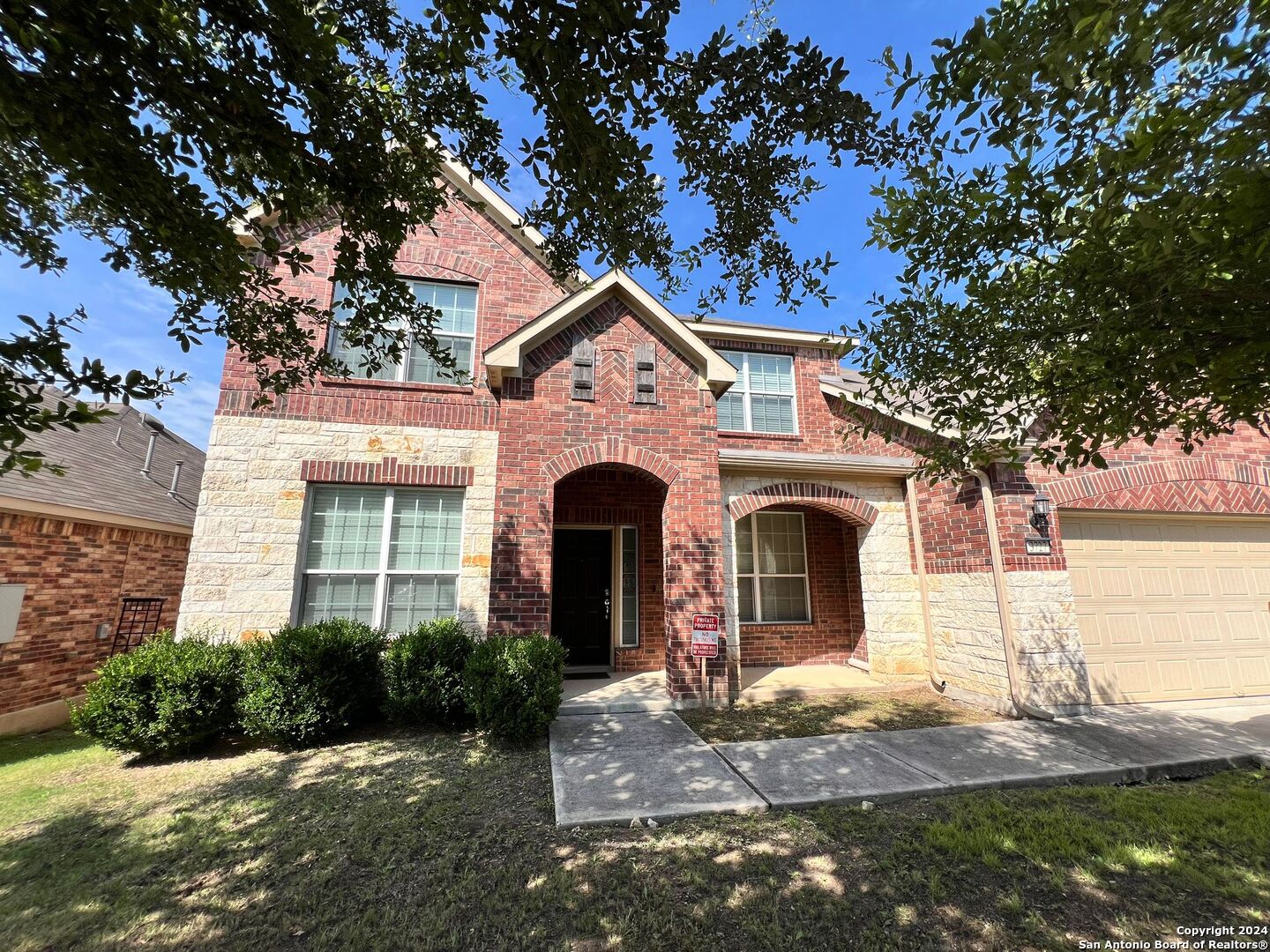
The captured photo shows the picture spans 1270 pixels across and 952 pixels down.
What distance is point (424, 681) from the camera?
617 cm

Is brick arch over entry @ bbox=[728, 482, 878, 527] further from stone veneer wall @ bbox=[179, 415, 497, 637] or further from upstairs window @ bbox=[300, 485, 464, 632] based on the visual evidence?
upstairs window @ bbox=[300, 485, 464, 632]

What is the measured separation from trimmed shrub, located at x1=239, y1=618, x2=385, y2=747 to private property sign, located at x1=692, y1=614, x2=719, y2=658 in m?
4.09

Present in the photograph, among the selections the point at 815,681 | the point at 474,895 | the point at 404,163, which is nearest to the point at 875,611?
the point at 815,681

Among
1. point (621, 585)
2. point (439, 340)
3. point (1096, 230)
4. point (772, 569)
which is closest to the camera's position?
point (1096, 230)

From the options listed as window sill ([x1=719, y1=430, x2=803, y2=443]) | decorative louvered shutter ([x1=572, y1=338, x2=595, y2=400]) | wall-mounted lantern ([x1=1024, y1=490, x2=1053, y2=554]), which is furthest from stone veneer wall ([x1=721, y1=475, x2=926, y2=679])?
decorative louvered shutter ([x1=572, y1=338, x2=595, y2=400])

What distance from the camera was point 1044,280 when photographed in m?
3.65

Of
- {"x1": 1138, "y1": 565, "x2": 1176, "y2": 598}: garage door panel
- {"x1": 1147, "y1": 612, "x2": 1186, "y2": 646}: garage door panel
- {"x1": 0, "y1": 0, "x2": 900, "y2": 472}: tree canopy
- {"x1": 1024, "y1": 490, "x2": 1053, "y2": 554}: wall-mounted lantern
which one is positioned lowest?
{"x1": 1147, "y1": 612, "x2": 1186, "y2": 646}: garage door panel

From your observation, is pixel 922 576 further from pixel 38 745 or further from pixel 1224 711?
pixel 38 745

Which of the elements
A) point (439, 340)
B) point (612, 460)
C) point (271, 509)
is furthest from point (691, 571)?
point (271, 509)

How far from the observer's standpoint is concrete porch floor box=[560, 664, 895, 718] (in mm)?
7070

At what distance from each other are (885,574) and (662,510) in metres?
4.13

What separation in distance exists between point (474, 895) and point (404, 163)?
5.17 m

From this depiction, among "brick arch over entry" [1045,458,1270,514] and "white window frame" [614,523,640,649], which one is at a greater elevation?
"brick arch over entry" [1045,458,1270,514]

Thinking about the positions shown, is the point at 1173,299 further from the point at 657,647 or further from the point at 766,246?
the point at 657,647
